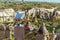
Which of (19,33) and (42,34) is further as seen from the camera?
(19,33)

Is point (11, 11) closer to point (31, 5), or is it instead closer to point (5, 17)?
point (5, 17)

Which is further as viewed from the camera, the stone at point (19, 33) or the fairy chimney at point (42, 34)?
the stone at point (19, 33)

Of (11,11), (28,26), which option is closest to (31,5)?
(11,11)

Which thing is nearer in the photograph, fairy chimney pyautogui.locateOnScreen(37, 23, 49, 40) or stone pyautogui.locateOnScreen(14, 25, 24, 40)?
fairy chimney pyautogui.locateOnScreen(37, 23, 49, 40)

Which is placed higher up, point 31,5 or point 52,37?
point 31,5

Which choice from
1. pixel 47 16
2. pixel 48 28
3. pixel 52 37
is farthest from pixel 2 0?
pixel 52 37

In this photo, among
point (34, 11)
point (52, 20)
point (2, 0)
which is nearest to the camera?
point (52, 20)

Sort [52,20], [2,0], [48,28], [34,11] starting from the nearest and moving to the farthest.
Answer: [48,28]
[52,20]
[34,11]
[2,0]

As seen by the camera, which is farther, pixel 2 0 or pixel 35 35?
pixel 2 0

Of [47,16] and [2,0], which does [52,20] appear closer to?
[47,16]
